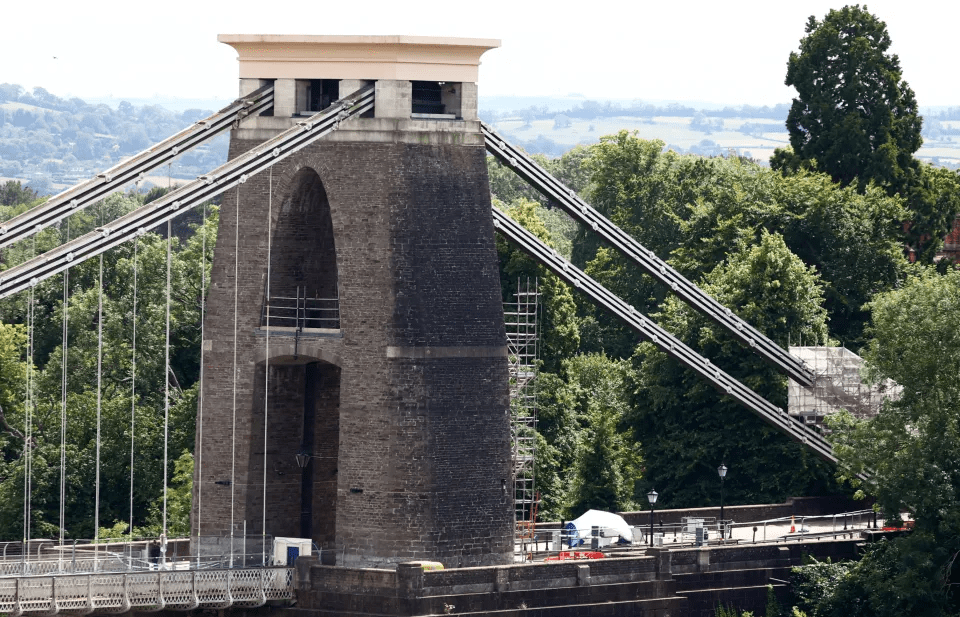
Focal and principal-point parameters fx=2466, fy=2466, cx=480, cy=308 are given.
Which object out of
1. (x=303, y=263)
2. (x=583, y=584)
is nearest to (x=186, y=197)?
(x=303, y=263)

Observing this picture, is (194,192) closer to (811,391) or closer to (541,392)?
(811,391)

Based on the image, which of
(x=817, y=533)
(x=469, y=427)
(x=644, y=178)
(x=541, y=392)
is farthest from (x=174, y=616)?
(x=644, y=178)

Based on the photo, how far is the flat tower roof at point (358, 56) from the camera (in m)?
59.2

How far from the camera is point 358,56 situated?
59.3 metres

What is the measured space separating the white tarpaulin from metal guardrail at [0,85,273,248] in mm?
14755

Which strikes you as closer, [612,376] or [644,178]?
[612,376]

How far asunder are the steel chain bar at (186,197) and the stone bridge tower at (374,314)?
84 cm

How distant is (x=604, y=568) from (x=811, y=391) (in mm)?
14849

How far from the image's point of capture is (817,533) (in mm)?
69062

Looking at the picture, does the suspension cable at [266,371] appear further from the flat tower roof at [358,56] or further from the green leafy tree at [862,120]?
the green leafy tree at [862,120]

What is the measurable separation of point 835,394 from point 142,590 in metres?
25.5

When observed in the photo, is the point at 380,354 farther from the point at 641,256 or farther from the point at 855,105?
the point at 855,105

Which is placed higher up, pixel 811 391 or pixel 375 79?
pixel 375 79

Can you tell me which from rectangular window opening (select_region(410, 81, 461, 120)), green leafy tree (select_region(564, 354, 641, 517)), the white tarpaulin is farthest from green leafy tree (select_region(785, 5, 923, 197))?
rectangular window opening (select_region(410, 81, 461, 120))
